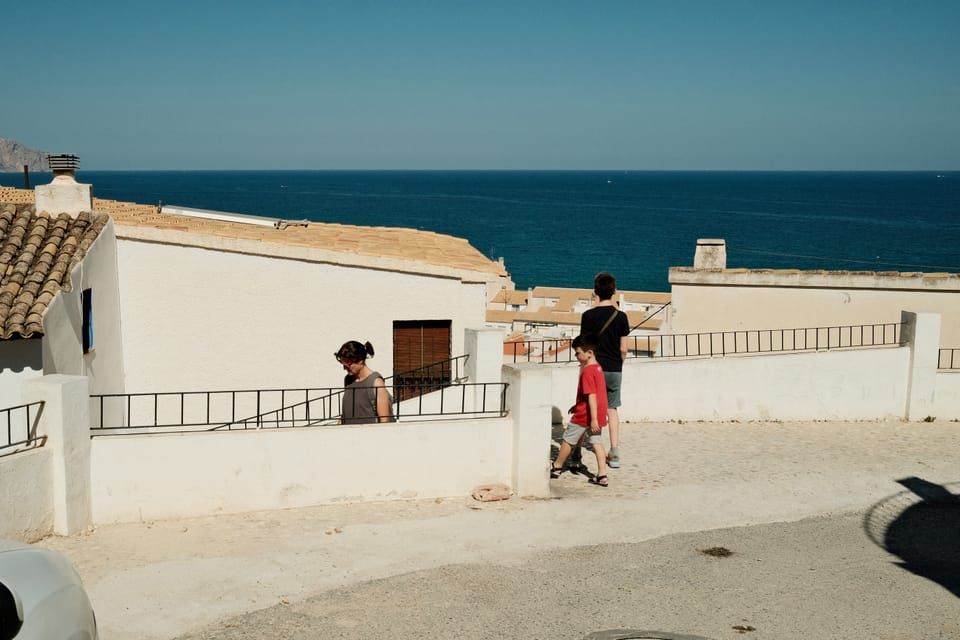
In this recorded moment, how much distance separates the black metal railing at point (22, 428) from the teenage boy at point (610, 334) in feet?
18.5

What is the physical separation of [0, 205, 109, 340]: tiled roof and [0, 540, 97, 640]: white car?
5.03 metres

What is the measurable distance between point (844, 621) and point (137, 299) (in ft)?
35.5

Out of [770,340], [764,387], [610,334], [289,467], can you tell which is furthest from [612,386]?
[770,340]

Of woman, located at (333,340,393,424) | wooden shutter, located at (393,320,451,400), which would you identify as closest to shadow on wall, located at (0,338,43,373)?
woman, located at (333,340,393,424)

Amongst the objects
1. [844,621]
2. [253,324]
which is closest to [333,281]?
[253,324]

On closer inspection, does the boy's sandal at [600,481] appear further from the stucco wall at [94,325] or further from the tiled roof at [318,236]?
the stucco wall at [94,325]

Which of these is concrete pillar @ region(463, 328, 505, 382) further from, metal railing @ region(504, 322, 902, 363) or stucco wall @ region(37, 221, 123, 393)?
stucco wall @ region(37, 221, 123, 393)

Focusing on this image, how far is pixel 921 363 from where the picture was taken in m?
14.9

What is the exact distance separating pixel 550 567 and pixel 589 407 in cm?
232

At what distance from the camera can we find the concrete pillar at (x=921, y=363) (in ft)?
48.5

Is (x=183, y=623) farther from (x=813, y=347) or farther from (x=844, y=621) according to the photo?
(x=813, y=347)

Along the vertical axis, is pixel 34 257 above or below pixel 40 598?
above

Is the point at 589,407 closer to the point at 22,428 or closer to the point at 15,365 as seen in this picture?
the point at 22,428

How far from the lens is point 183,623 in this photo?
22.4ft
